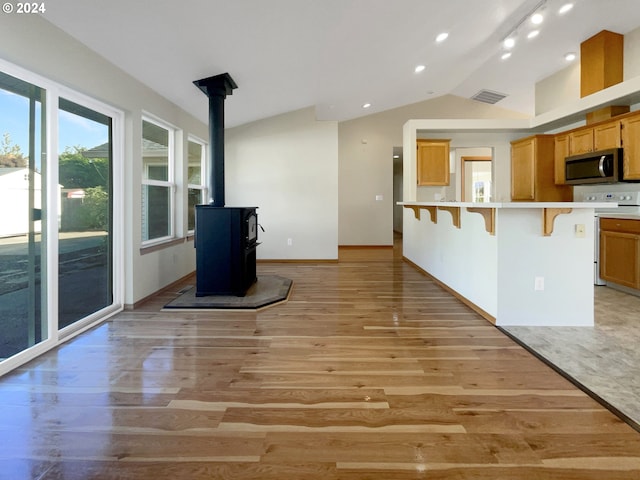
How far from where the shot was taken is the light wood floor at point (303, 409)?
147 cm

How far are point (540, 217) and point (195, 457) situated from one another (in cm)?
300

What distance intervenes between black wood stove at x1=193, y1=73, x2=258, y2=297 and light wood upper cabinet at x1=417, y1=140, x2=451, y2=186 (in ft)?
10.3

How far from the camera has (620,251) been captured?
434 centimetres

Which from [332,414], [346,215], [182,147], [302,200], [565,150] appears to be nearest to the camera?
[332,414]

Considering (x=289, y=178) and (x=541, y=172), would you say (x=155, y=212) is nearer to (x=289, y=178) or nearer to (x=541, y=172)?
(x=289, y=178)

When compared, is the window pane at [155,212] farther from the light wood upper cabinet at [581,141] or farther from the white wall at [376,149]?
the light wood upper cabinet at [581,141]

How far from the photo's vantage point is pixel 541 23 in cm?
454

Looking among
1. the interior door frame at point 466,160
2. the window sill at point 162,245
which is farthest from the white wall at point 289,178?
the interior door frame at point 466,160

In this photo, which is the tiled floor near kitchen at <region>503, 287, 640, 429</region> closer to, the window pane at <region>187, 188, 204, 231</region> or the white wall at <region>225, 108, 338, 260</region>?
the white wall at <region>225, 108, 338, 260</region>

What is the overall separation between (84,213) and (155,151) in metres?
1.46

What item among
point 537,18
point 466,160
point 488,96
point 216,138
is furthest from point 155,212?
point 466,160

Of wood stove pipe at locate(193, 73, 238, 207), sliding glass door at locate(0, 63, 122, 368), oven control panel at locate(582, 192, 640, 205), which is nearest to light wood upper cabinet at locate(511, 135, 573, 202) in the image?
oven control panel at locate(582, 192, 640, 205)

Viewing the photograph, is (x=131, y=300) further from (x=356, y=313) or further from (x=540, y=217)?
(x=540, y=217)

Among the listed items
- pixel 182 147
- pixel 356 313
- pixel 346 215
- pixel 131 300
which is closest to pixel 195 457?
pixel 356 313
